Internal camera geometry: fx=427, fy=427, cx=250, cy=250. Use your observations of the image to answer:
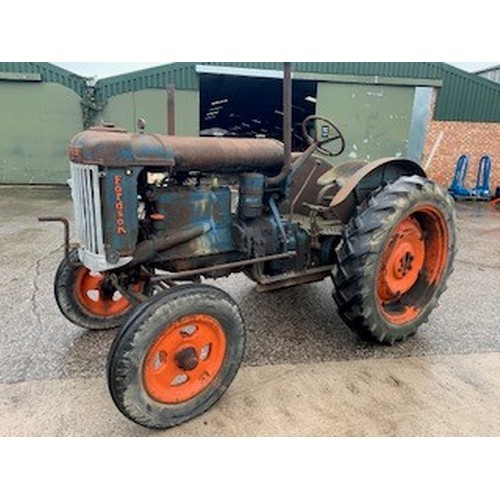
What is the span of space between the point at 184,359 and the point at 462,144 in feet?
37.2

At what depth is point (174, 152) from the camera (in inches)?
94.0

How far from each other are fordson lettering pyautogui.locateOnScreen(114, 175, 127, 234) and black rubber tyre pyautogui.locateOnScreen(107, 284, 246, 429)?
1.54ft

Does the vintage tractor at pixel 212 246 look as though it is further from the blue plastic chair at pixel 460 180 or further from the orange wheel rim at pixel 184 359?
the blue plastic chair at pixel 460 180

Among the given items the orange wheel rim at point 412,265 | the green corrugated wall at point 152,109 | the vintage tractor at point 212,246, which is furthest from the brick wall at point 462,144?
the orange wheel rim at point 412,265

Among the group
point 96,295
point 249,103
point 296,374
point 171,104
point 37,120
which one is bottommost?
point 296,374

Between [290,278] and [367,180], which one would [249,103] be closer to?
[367,180]

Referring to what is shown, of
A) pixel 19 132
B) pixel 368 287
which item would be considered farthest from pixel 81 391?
pixel 19 132

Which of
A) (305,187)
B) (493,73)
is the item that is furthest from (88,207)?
(493,73)

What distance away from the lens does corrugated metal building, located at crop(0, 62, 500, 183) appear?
33.9 ft

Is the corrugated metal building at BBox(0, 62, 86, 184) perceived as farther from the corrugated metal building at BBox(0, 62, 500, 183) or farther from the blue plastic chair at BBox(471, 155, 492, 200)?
the blue plastic chair at BBox(471, 155, 492, 200)

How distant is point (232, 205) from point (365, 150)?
360 inches

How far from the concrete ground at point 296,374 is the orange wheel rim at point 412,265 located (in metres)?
0.27

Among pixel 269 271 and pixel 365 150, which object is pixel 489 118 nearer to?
pixel 365 150

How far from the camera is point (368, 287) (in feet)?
8.70
